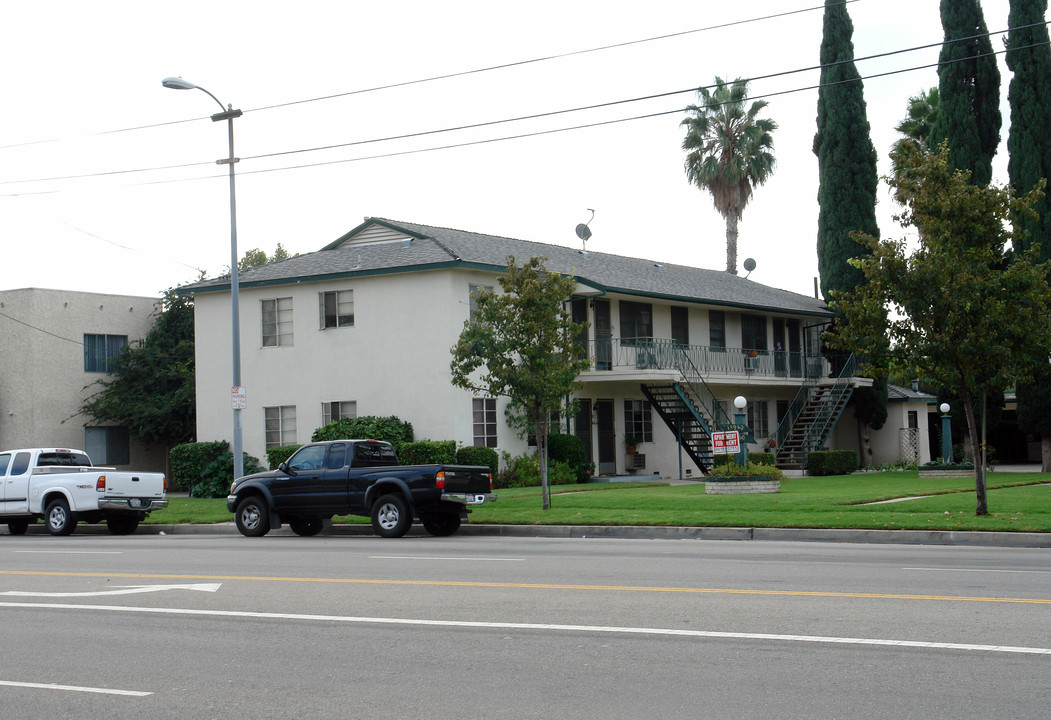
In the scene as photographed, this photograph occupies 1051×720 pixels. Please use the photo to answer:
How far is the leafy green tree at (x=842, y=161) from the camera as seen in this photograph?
39.5 metres

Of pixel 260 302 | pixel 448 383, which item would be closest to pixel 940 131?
pixel 448 383

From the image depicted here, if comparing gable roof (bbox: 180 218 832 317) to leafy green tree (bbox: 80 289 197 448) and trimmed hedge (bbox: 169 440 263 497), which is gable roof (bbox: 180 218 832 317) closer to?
trimmed hedge (bbox: 169 440 263 497)

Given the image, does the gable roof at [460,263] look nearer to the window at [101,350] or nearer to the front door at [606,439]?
the front door at [606,439]

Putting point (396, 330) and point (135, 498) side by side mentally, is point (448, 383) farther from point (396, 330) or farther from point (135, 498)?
point (135, 498)

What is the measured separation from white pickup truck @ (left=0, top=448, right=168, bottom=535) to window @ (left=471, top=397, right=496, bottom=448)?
9.40 meters

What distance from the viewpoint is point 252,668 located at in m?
7.70

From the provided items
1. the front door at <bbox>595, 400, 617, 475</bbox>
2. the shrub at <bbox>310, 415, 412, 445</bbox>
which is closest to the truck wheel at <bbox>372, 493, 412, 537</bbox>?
the shrub at <bbox>310, 415, 412, 445</bbox>

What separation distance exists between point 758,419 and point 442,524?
76.8ft

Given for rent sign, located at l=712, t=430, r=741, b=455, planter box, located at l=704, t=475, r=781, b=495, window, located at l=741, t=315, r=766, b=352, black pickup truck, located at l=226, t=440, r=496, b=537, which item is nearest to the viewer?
black pickup truck, located at l=226, t=440, r=496, b=537

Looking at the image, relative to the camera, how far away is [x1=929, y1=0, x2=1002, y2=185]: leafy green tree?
3588 centimetres

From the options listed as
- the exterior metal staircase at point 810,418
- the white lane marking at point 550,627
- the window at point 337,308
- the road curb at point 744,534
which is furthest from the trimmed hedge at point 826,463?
the white lane marking at point 550,627

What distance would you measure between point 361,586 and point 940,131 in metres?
31.0

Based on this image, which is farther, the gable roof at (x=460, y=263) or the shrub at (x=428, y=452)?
the gable roof at (x=460, y=263)

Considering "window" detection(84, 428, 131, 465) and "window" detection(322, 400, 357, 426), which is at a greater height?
"window" detection(322, 400, 357, 426)
